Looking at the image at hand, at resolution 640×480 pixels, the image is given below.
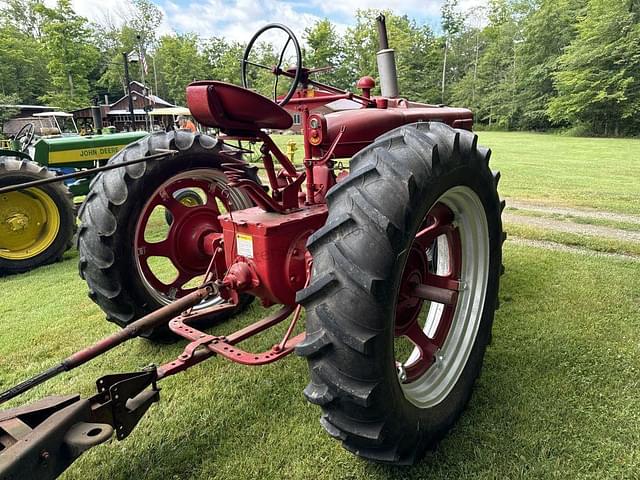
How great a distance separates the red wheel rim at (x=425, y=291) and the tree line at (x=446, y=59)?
1614cm

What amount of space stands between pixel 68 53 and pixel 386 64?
3708 centimetres

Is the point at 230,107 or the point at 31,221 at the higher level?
the point at 230,107

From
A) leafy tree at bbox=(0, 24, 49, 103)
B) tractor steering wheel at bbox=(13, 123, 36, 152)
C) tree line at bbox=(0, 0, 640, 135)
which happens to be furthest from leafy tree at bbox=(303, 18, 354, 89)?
tractor steering wheel at bbox=(13, 123, 36, 152)

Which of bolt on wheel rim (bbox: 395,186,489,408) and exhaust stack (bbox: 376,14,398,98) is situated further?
exhaust stack (bbox: 376,14,398,98)

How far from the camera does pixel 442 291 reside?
6.37 feet

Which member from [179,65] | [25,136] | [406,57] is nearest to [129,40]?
[179,65]

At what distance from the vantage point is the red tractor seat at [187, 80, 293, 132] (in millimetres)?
1722

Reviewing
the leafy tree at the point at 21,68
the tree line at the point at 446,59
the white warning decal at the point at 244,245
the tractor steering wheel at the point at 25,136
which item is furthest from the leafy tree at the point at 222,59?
the white warning decal at the point at 244,245

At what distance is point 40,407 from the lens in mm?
1511

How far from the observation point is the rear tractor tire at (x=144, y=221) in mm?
2449

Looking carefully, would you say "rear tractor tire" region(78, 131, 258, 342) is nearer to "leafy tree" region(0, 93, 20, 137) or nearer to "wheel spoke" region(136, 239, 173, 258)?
"wheel spoke" region(136, 239, 173, 258)

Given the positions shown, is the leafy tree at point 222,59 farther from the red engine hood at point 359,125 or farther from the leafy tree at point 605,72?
the red engine hood at point 359,125

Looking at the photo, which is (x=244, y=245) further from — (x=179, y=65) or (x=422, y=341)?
(x=179, y=65)

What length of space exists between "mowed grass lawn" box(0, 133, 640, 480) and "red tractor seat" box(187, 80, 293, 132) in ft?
4.64
